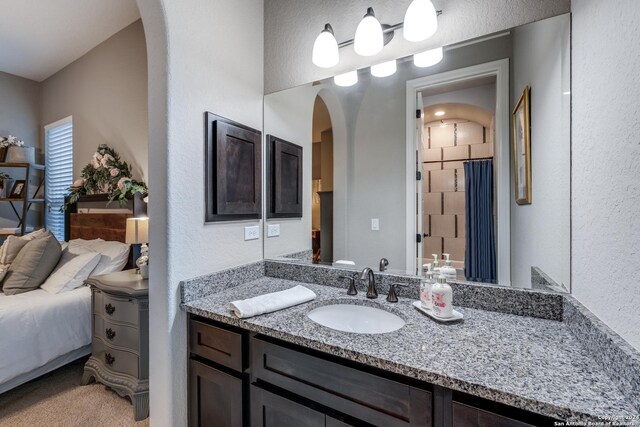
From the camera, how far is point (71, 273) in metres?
2.26

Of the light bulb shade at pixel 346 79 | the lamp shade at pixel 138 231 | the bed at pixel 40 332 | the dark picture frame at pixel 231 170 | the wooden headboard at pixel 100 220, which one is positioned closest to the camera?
the dark picture frame at pixel 231 170

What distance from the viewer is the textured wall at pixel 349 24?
117 cm

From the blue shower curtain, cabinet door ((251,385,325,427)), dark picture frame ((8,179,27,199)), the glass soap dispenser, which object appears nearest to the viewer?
cabinet door ((251,385,325,427))

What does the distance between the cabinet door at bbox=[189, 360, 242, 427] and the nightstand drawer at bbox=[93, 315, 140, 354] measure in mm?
720

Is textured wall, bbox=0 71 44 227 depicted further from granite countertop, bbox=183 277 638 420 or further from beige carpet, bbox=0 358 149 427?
granite countertop, bbox=183 277 638 420

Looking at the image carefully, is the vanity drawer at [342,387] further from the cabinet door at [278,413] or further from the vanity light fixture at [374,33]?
the vanity light fixture at [374,33]

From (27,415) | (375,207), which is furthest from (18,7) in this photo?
(375,207)

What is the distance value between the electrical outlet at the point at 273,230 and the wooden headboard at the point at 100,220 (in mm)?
1461

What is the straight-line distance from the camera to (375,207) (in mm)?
1615

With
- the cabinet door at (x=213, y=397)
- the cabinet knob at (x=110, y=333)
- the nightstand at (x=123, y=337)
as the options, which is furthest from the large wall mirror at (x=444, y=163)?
the cabinet knob at (x=110, y=333)

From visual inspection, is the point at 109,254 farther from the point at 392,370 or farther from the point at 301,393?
the point at 392,370

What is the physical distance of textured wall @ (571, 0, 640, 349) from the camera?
648mm

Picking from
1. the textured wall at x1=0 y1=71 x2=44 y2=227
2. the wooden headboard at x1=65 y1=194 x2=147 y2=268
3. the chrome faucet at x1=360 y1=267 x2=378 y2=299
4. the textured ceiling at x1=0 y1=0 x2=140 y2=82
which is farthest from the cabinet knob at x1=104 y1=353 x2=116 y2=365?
the textured wall at x1=0 y1=71 x2=44 y2=227

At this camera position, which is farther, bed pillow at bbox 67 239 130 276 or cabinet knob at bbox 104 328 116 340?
bed pillow at bbox 67 239 130 276
